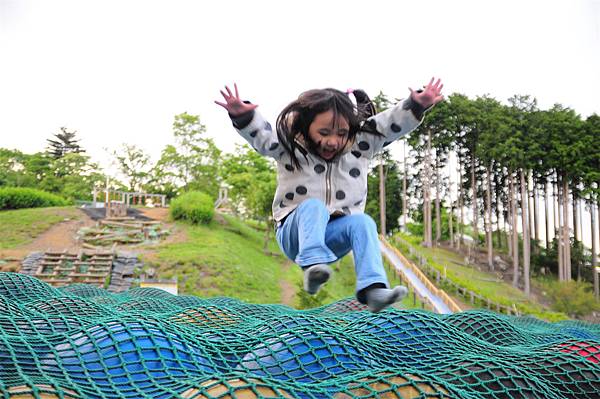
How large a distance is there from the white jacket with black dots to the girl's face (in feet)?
0.27

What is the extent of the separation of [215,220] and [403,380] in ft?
75.6

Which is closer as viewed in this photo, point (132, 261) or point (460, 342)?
point (460, 342)

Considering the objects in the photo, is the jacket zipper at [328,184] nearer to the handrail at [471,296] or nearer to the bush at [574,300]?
the handrail at [471,296]

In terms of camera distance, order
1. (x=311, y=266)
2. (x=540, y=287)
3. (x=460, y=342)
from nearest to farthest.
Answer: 1. (x=311, y=266)
2. (x=460, y=342)
3. (x=540, y=287)

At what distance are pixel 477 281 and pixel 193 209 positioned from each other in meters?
12.1

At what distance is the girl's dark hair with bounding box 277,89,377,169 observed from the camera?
2.38 meters

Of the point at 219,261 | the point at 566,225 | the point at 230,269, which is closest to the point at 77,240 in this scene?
the point at 219,261

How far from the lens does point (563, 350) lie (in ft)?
A: 11.0

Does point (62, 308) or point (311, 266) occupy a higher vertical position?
point (311, 266)

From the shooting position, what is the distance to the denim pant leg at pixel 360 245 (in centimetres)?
232

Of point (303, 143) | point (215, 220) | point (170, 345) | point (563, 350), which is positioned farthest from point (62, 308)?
point (215, 220)

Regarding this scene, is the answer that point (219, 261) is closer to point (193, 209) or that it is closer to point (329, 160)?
point (193, 209)

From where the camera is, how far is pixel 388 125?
2.61m

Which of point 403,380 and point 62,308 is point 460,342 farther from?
point 62,308
